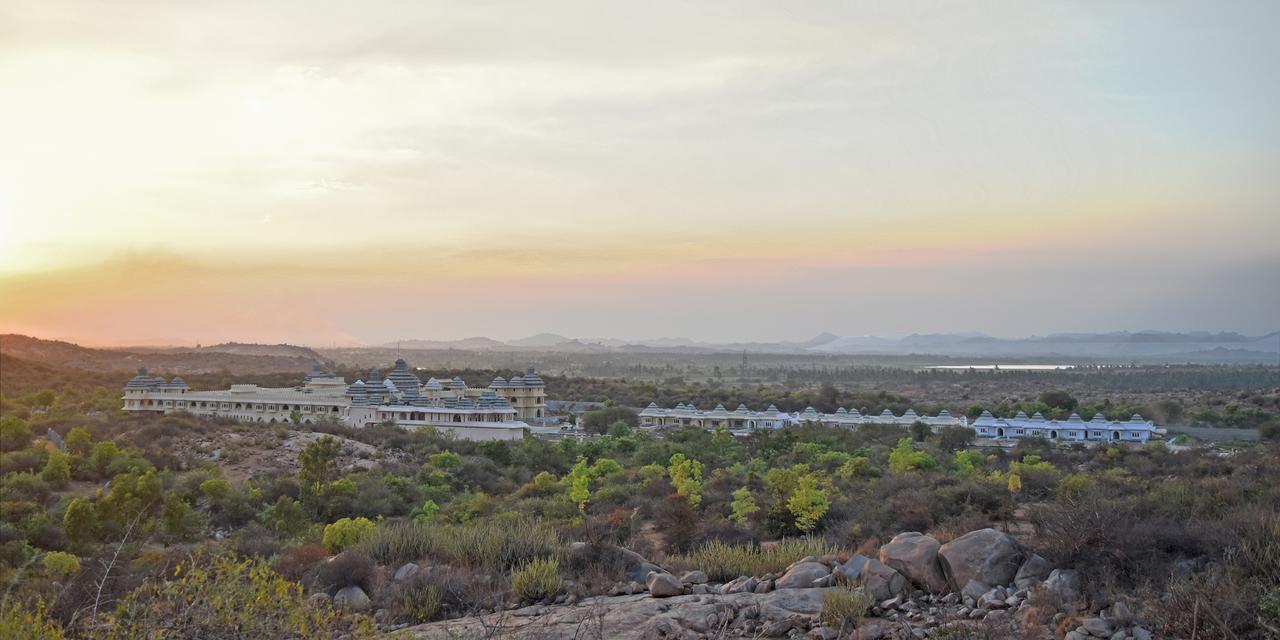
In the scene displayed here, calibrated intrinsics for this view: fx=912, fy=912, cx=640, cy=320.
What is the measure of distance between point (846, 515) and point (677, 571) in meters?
7.13

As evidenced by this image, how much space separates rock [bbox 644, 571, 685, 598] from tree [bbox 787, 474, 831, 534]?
6931 mm

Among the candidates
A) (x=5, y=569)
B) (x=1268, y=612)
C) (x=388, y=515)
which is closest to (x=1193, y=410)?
(x=388, y=515)

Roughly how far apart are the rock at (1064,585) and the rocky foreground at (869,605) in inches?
0.7

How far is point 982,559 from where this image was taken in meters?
10.4

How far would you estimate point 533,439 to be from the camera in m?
40.0

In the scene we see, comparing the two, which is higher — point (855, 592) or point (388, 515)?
point (855, 592)

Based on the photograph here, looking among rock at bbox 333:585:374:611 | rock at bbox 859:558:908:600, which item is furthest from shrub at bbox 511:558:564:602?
rock at bbox 859:558:908:600

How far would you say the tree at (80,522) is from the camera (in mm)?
19312

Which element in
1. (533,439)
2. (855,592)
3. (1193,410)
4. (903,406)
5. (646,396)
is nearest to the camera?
(855,592)

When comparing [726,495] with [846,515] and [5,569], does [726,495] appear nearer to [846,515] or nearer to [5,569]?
[846,515]

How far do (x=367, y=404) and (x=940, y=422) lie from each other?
2883 cm

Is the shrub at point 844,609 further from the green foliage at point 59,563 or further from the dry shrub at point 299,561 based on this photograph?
the green foliage at point 59,563

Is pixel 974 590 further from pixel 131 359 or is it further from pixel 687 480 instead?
pixel 131 359

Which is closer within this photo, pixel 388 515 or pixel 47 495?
pixel 388 515
